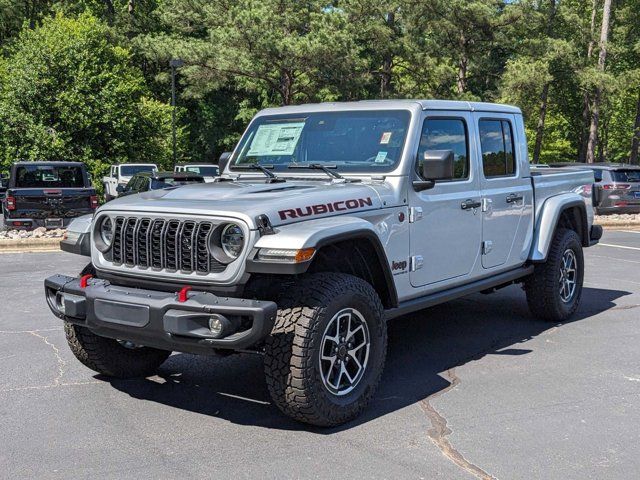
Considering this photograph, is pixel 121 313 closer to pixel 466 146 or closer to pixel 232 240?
pixel 232 240

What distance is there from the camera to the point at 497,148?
648 centimetres

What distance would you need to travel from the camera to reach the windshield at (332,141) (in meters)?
5.43

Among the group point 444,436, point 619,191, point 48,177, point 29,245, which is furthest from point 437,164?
point 619,191

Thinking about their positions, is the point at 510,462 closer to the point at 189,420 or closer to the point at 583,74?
the point at 189,420

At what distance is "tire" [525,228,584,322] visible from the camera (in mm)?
7070

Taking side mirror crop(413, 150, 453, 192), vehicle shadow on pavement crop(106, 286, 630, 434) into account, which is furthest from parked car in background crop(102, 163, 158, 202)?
side mirror crop(413, 150, 453, 192)

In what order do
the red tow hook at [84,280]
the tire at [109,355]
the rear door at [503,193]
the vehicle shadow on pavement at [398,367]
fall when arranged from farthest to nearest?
the rear door at [503,193] → the tire at [109,355] → the vehicle shadow on pavement at [398,367] → the red tow hook at [84,280]

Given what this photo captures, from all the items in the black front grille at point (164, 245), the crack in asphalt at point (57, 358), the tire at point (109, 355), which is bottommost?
the crack in asphalt at point (57, 358)

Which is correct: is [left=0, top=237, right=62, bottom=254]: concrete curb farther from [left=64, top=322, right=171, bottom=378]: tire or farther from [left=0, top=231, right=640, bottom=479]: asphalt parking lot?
[left=64, top=322, right=171, bottom=378]: tire

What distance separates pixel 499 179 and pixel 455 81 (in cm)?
3211

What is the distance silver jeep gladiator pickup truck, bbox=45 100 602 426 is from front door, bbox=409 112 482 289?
0.05ft

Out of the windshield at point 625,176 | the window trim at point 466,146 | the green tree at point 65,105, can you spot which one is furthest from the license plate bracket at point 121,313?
the green tree at point 65,105

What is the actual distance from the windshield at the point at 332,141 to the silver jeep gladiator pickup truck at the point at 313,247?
11mm

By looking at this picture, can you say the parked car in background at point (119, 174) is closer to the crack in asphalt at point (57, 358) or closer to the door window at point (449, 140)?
the crack in asphalt at point (57, 358)
